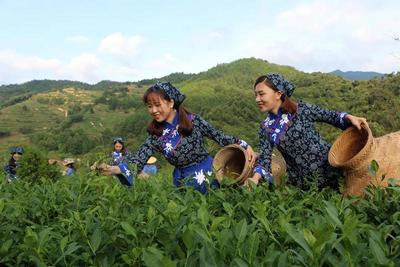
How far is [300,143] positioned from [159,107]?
3.83 feet

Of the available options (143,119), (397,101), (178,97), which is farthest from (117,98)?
(178,97)

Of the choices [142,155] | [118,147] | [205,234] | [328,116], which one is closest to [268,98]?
[328,116]

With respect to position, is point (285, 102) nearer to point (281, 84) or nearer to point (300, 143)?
point (281, 84)

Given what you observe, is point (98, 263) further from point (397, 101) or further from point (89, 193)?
point (397, 101)

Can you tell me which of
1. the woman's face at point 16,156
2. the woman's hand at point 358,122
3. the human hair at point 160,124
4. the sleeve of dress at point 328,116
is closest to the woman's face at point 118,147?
the woman's face at point 16,156

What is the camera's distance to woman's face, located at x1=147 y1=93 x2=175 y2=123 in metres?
4.24

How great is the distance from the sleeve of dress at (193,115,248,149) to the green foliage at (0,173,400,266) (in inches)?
52.1

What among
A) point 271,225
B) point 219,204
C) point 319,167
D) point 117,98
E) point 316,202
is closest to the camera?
point 271,225

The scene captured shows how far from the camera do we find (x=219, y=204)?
2566 millimetres

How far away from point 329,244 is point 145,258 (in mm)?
522

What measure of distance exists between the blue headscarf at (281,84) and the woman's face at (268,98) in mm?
38

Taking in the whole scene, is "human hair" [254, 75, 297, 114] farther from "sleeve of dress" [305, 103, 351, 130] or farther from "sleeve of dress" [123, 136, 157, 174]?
"sleeve of dress" [123, 136, 157, 174]

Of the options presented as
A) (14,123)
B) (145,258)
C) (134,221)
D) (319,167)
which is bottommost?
(14,123)

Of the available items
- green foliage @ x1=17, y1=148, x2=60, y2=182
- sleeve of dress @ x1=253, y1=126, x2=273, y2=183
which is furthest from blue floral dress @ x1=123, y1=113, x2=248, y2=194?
green foliage @ x1=17, y1=148, x2=60, y2=182
